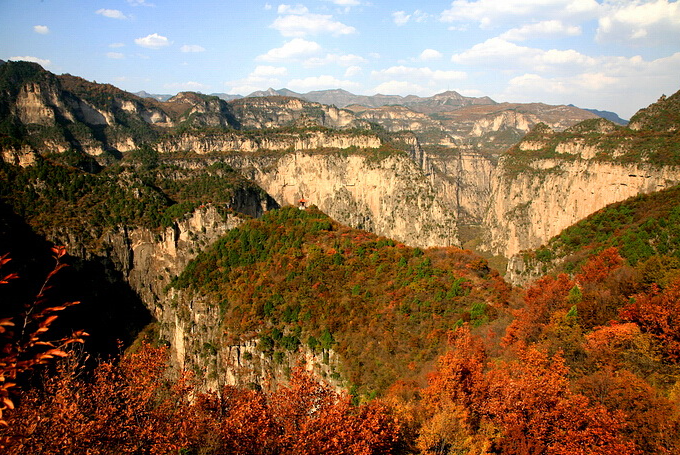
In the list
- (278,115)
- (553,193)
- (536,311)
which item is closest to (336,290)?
(536,311)

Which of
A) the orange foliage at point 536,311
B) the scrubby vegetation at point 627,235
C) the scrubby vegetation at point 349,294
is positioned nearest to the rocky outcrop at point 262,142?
the scrubby vegetation at point 349,294

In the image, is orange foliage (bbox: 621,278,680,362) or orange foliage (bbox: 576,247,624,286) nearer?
orange foliage (bbox: 621,278,680,362)

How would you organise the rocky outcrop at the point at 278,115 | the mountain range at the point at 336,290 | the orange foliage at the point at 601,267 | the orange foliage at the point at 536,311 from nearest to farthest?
the mountain range at the point at 336,290 → the orange foliage at the point at 536,311 → the orange foliage at the point at 601,267 → the rocky outcrop at the point at 278,115

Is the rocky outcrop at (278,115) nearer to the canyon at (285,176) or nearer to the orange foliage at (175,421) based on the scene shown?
the canyon at (285,176)

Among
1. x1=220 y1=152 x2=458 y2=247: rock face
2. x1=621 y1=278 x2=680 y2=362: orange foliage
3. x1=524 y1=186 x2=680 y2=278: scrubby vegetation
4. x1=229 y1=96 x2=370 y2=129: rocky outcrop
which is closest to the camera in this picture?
x1=621 y1=278 x2=680 y2=362: orange foliage

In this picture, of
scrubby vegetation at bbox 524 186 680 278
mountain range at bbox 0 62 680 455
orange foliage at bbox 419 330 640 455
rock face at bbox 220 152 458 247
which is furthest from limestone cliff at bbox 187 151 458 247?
orange foliage at bbox 419 330 640 455

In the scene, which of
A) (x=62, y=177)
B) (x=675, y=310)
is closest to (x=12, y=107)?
(x=62, y=177)

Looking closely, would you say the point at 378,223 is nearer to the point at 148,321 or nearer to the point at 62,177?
the point at 148,321

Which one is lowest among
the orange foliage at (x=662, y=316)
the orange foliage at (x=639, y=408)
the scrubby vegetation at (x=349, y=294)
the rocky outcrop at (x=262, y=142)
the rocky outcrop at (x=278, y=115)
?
the scrubby vegetation at (x=349, y=294)

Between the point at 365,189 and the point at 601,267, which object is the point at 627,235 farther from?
the point at 365,189

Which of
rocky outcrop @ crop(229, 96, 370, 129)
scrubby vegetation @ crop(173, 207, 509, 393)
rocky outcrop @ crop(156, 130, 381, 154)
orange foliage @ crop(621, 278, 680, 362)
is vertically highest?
rocky outcrop @ crop(229, 96, 370, 129)

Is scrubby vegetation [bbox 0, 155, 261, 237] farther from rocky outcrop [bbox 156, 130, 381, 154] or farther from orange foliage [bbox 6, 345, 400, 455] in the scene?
orange foliage [bbox 6, 345, 400, 455]
